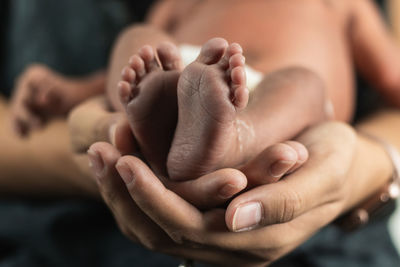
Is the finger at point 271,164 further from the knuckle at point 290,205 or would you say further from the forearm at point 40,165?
the forearm at point 40,165

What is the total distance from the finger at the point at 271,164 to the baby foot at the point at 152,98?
0.10 m

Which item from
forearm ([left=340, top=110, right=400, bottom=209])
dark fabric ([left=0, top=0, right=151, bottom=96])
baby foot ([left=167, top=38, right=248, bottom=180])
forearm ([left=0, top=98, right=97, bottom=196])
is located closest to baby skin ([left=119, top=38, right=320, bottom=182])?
baby foot ([left=167, top=38, right=248, bottom=180])

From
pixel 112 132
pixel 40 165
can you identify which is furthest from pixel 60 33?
pixel 112 132

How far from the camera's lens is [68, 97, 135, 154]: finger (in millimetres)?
467

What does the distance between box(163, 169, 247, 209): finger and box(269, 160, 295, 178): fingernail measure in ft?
0.11

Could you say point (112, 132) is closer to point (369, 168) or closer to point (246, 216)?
point (246, 216)

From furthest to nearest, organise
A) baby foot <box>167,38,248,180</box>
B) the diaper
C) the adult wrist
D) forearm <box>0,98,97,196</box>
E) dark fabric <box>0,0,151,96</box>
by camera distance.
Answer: dark fabric <box>0,0,151,96</box> → forearm <box>0,98,97,196</box> → the adult wrist → the diaper → baby foot <box>167,38,248,180</box>

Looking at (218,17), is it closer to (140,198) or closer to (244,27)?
(244,27)

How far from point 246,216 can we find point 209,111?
0.11 metres

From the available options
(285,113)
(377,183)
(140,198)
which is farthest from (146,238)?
(377,183)

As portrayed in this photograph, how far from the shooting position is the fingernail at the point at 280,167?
16.8 inches

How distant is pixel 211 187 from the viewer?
0.42 meters

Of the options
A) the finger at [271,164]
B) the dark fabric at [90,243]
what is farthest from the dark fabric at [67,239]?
the finger at [271,164]

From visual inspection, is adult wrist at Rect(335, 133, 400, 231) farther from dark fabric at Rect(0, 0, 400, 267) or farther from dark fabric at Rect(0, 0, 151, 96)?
dark fabric at Rect(0, 0, 151, 96)
